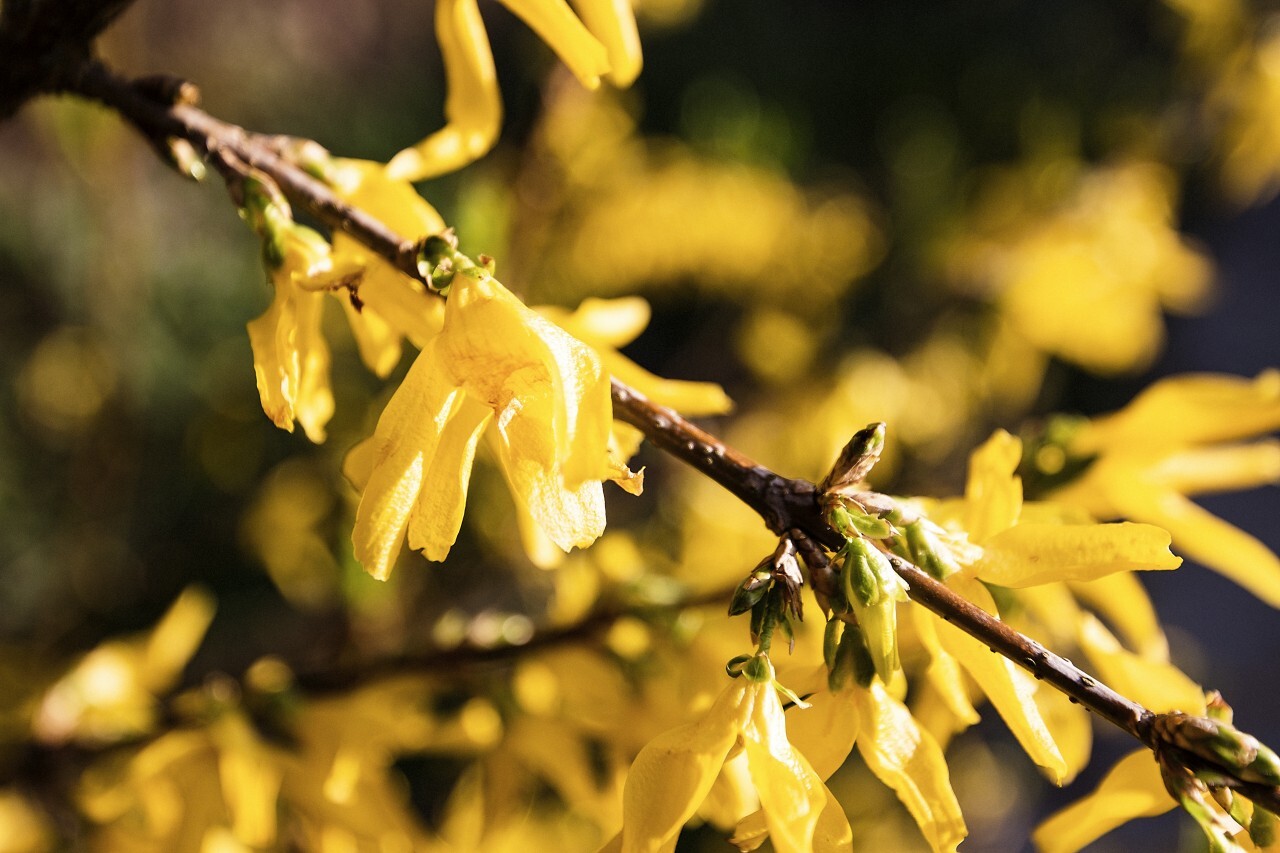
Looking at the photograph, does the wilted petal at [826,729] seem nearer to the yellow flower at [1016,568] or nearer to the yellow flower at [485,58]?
the yellow flower at [1016,568]

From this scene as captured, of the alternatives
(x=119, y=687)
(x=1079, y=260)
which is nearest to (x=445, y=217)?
(x=1079, y=260)

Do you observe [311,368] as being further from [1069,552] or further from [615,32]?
[1069,552]

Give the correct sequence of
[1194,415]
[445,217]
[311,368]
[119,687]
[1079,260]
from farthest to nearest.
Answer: [445,217] < [1079,260] < [119,687] < [1194,415] < [311,368]

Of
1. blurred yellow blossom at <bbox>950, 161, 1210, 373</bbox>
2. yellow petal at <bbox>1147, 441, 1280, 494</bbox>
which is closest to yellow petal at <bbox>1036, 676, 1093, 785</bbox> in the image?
yellow petal at <bbox>1147, 441, 1280, 494</bbox>

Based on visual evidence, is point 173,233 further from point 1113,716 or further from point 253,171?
point 1113,716

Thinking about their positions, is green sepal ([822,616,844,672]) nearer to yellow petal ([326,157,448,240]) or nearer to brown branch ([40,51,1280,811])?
brown branch ([40,51,1280,811])

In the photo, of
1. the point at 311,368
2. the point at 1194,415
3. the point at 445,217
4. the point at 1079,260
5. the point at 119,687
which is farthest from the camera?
the point at 445,217

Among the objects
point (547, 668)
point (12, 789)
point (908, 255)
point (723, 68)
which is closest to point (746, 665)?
point (547, 668)
